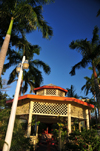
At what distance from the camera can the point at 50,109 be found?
919cm

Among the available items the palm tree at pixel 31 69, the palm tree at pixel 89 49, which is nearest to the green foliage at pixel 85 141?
the palm tree at pixel 89 49

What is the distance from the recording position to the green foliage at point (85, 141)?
7.35 m

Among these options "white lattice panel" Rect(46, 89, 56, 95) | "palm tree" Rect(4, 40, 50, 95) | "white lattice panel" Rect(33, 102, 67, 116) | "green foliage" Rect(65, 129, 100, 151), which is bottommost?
"green foliage" Rect(65, 129, 100, 151)

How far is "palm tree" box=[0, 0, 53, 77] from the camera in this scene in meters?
8.68

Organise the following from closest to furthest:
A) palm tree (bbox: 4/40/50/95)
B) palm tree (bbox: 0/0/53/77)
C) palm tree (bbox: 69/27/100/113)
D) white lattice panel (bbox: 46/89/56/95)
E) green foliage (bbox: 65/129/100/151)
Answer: green foliage (bbox: 65/129/100/151), palm tree (bbox: 0/0/53/77), white lattice panel (bbox: 46/89/56/95), palm tree (bbox: 69/27/100/113), palm tree (bbox: 4/40/50/95)

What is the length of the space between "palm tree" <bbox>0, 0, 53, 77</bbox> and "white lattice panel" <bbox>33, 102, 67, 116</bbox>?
4378mm

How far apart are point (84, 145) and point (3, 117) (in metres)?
5.16

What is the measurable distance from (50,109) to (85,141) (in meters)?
3.08

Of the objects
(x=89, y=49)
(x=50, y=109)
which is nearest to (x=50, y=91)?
(x=50, y=109)

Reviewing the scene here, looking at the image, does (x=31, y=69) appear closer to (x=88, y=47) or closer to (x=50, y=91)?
(x=50, y=91)

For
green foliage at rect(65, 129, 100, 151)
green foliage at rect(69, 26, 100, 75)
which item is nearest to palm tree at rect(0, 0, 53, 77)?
green foliage at rect(69, 26, 100, 75)

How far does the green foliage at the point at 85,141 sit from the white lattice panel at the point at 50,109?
174cm

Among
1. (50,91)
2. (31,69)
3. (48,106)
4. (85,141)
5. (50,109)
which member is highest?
(31,69)

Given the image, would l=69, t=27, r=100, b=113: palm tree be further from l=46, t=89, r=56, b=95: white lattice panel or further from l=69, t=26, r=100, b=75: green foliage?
l=46, t=89, r=56, b=95: white lattice panel
